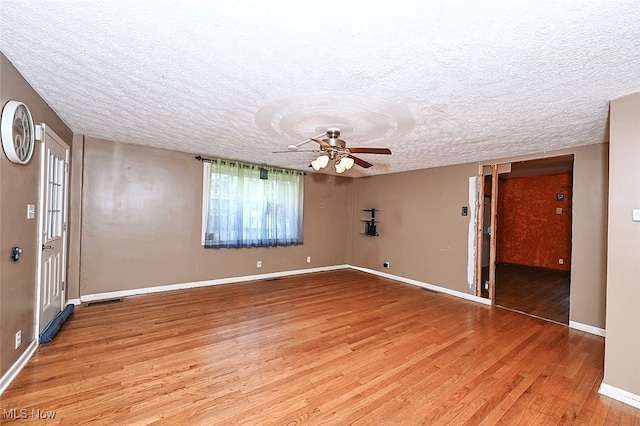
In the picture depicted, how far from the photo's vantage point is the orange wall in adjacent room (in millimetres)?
6469

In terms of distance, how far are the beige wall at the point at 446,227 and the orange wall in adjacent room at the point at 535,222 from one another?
12.3ft

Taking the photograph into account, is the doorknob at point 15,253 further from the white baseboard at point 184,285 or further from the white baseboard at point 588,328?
the white baseboard at point 588,328

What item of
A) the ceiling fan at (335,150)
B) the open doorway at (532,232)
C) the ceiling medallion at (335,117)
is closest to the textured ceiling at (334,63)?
the ceiling medallion at (335,117)

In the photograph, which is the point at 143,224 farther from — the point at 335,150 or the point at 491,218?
the point at 491,218

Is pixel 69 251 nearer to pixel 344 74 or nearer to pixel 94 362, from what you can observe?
pixel 94 362

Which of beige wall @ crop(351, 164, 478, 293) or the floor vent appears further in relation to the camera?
beige wall @ crop(351, 164, 478, 293)

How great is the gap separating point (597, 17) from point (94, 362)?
408cm

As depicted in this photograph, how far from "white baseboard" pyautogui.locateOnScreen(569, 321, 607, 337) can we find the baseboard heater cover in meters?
5.90

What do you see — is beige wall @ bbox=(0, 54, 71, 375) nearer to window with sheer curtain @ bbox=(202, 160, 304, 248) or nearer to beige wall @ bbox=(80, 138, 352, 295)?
beige wall @ bbox=(80, 138, 352, 295)

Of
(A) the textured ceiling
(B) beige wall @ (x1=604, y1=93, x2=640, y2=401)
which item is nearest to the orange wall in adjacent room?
(A) the textured ceiling

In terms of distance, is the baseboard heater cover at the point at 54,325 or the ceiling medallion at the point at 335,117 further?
the baseboard heater cover at the point at 54,325

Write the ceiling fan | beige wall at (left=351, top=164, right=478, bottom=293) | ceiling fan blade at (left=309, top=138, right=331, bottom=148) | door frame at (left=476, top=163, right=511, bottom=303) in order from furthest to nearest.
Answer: beige wall at (left=351, top=164, right=478, bottom=293), door frame at (left=476, top=163, right=511, bottom=303), the ceiling fan, ceiling fan blade at (left=309, top=138, right=331, bottom=148)

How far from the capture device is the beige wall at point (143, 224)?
3887 millimetres
